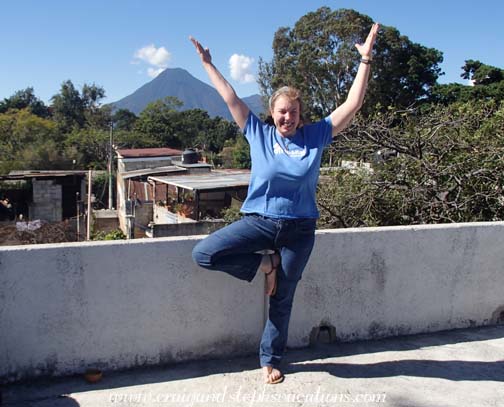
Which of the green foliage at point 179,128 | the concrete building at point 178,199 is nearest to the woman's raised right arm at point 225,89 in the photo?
the concrete building at point 178,199

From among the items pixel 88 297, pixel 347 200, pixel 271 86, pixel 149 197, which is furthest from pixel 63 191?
pixel 88 297

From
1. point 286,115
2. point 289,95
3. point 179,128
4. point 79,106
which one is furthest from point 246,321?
point 79,106

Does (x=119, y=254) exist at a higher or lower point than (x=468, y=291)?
higher

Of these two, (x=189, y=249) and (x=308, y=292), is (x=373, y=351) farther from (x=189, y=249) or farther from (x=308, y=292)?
(x=189, y=249)

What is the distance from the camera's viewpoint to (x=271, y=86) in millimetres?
34688

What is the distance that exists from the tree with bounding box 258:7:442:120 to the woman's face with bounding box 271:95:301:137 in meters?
27.9

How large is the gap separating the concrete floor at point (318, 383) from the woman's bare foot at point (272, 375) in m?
0.04

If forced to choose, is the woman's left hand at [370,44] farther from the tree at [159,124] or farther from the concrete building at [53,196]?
the tree at [159,124]

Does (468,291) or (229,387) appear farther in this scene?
(468,291)

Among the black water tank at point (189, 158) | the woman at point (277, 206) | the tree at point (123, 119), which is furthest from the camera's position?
the tree at point (123, 119)

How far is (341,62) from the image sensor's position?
3061cm

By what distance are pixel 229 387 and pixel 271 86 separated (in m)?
33.2

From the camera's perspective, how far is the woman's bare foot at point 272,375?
9.45 feet

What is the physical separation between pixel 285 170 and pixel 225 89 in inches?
24.2
